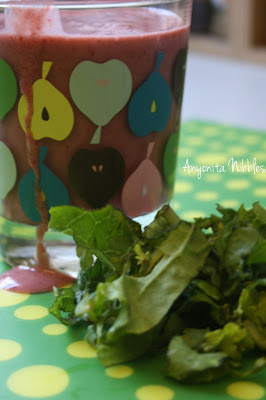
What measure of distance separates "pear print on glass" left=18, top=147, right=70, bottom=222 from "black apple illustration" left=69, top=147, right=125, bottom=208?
0.01 metres

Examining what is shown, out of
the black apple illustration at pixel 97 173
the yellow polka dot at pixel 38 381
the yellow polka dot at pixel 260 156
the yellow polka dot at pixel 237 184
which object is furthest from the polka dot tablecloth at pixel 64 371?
the yellow polka dot at pixel 260 156

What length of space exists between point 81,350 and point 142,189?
208 mm

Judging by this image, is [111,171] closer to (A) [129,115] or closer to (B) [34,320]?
(A) [129,115]

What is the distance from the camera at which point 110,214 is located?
0.58 metres

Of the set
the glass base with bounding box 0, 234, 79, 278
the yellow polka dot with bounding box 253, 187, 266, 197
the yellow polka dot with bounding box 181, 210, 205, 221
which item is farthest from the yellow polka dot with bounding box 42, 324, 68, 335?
the yellow polka dot with bounding box 253, 187, 266, 197

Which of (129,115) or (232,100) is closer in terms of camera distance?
(129,115)

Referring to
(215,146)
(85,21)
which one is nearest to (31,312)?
(85,21)

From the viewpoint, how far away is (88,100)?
0.62 metres

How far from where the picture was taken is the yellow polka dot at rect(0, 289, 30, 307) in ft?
2.04

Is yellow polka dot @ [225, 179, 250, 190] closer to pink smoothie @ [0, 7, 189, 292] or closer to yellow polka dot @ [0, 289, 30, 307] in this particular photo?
pink smoothie @ [0, 7, 189, 292]

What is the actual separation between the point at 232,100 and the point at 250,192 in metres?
1.03

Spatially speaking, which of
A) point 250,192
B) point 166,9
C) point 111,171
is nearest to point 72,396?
point 111,171

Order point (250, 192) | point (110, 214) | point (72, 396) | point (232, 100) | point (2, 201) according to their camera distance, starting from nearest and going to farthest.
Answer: point (72, 396) → point (110, 214) → point (2, 201) → point (250, 192) → point (232, 100)

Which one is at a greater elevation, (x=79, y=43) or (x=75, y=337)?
(x=79, y=43)
